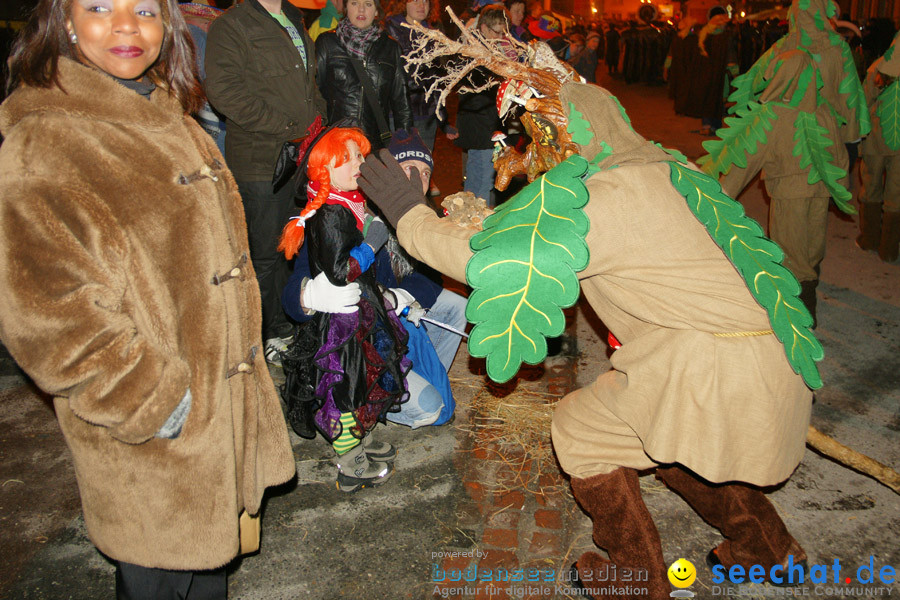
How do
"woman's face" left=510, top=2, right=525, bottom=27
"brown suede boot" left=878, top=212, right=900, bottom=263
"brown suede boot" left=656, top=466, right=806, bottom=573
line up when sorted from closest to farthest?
1. "brown suede boot" left=656, top=466, right=806, bottom=573
2. "brown suede boot" left=878, top=212, right=900, bottom=263
3. "woman's face" left=510, top=2, right=525, bottom=27

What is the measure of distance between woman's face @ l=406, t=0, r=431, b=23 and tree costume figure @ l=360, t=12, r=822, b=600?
3.95m

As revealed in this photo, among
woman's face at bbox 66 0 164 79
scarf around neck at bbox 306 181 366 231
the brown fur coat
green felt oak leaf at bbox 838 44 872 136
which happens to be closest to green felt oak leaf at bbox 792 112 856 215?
green felt oak leaf at bbox 838 44 872 136

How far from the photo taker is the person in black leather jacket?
476 centimetres

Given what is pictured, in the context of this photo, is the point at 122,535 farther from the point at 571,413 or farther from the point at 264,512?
the point at 571,413

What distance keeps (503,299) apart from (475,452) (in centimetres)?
171

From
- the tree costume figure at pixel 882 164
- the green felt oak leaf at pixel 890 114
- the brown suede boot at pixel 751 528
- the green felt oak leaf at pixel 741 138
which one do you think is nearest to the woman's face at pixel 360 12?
the green felt oak leaf at pixel 741 138

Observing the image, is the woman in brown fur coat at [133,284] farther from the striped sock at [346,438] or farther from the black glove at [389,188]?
the striped sock at [346,438]

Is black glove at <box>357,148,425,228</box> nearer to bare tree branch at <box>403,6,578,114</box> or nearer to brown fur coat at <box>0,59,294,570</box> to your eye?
bare tree branch at <box>403,6,578,114</box>

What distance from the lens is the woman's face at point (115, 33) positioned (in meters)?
1.74

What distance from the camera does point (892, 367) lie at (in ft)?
14.5

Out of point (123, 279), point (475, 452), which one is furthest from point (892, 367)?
point (123, 279)

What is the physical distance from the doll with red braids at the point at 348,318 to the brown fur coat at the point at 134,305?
755 millimetres

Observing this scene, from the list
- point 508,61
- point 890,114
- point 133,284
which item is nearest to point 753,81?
point 890,114

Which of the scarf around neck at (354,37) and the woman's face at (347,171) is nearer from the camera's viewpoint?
the woman's face at (347,171)
